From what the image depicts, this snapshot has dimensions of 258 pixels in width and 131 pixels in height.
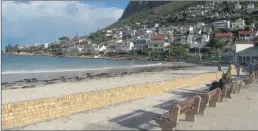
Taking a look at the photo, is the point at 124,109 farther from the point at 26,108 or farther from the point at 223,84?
the point at 223,84

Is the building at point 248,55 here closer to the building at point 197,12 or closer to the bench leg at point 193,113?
the bench leg at point 193,113

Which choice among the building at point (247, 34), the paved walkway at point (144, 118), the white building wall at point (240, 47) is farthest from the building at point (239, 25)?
the paved walkway at point (144, 118)

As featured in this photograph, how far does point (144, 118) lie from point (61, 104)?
1.89 meters

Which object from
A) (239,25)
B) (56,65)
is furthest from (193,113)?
(239,25)

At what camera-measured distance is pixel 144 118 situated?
7.43 metres

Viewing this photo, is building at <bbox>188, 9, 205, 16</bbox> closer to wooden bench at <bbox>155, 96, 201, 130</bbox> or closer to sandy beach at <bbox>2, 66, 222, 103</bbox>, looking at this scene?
sandy beach at <bbox>2, 66, 222, 103</bbox>

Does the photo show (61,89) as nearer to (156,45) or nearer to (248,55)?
(248,55)

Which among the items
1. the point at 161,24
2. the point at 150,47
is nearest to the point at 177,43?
the point at 150,47

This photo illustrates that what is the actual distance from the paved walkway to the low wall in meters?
0.21

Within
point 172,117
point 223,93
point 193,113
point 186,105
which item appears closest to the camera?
point 172,117

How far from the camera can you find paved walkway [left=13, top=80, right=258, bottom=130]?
6.59 m

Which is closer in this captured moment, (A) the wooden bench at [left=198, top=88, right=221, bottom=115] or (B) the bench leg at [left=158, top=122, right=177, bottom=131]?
(B) the bench leg at [left=158, top=122, right=177, bottom=131]

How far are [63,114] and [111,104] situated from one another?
1862mm

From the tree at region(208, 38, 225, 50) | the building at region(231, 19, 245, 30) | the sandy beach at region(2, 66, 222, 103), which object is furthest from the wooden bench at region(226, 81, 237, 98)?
the building at region(231, 19, 245, 30)
